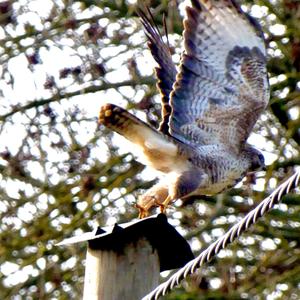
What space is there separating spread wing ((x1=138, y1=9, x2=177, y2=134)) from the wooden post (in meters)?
2.12

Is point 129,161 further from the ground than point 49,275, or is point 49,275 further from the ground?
point 129,161

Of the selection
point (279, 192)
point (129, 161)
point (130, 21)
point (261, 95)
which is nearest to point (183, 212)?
point (129, 161)

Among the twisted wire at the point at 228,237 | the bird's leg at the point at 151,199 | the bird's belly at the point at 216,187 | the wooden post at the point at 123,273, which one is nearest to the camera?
the twisted wire at the point at 228,237

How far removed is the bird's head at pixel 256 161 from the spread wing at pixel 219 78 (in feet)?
0.28

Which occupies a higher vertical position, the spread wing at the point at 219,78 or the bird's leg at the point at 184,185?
the spread wing at the point at 219,78

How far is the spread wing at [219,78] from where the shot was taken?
5.16 m

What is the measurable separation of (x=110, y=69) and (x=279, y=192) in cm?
329

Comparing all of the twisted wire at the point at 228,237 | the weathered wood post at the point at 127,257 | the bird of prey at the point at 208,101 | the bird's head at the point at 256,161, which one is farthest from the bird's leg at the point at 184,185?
the twisted wire at the point at 228,237

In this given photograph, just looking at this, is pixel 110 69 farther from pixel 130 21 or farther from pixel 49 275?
pixel 49 275

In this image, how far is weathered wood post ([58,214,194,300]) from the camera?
2.81 meters

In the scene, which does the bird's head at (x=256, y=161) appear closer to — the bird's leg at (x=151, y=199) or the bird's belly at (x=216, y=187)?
the bird's belly at (x=216, y=187)

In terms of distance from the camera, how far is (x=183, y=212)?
17.7ft

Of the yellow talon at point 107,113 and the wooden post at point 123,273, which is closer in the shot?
the wooden post at point 123,273

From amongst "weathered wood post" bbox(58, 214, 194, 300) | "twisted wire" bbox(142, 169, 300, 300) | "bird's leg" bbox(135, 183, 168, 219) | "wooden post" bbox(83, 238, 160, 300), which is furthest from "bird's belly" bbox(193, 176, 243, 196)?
"twisted wire" bbox(142, 169, 300, 300)
